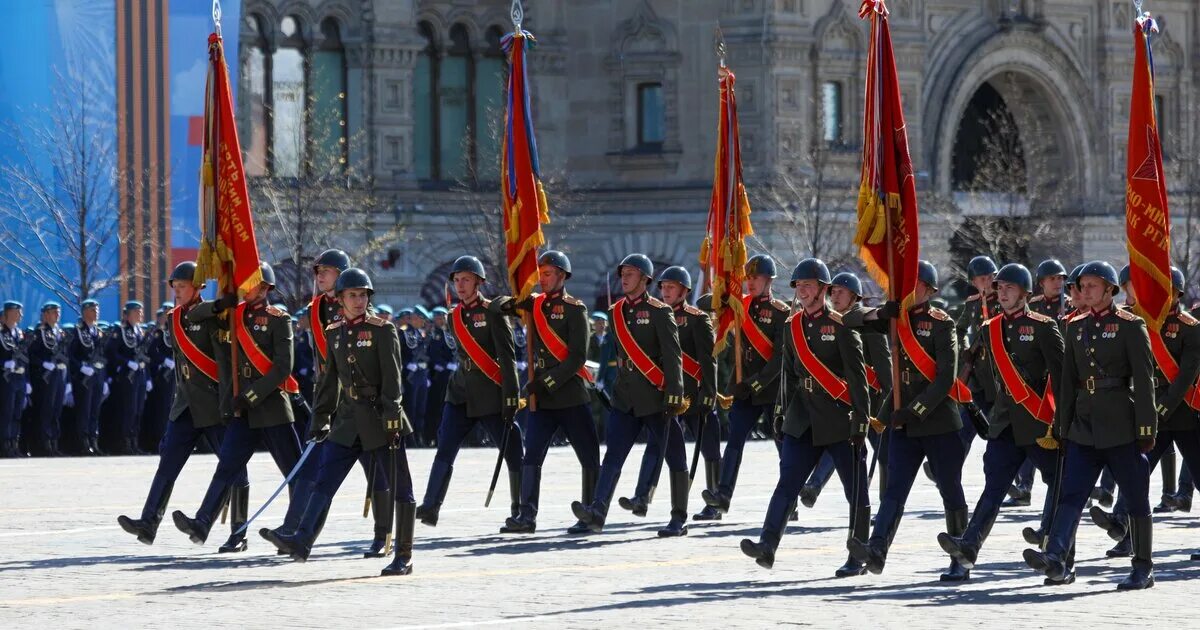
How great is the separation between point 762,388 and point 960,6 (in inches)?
1129

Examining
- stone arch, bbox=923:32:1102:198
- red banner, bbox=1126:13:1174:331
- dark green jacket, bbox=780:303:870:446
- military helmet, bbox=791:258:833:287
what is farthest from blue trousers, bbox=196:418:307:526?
stone arch, bbox=923:32:1102:198

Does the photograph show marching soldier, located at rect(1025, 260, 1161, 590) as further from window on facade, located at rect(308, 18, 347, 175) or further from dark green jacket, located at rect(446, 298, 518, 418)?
window on facade, located at rect(308, 18, 347, 175)

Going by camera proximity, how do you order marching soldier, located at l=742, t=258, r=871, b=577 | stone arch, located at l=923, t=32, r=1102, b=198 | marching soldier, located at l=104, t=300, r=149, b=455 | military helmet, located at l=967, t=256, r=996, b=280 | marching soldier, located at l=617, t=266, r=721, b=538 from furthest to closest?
stone arch, located at l=923, t=32, r=1102, b=198 < marching soldier, located at l=104, t=300, r=149, b=455 < military helmet, located at l=967, t=256, r=996, b=280 < marching soldier, located at l=617, t=266, r=721, b=538 < marching soldier, located at l=742, t=258, r=871, b=577

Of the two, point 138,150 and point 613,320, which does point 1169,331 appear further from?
point 138,150

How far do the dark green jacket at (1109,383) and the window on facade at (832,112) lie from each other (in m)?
30.0

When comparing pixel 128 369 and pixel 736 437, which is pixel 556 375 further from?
pixel 128 369

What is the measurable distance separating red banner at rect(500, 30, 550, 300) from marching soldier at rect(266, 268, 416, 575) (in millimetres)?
3397

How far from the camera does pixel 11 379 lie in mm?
26922

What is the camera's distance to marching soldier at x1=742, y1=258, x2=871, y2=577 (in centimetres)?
1456

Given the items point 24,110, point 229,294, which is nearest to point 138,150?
point 24,110

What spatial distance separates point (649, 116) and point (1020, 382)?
29.6 meters

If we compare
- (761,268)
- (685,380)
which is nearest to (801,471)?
(685,380)

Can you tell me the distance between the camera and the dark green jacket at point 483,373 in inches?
685

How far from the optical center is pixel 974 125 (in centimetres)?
4862
